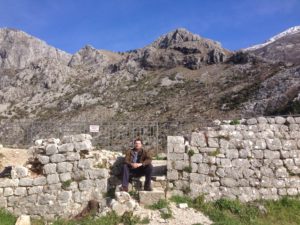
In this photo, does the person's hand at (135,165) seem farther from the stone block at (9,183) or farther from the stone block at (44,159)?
the stone block at (9,183)

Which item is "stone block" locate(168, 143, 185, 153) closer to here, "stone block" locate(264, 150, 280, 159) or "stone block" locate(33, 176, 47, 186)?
"stone block" locate(264, 150, 280, 159)

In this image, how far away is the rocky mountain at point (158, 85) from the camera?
4831 cm

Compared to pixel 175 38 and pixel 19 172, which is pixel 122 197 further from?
pixel 175 38

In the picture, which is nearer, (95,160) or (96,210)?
(96,210)

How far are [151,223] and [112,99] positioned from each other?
55081 millimetres

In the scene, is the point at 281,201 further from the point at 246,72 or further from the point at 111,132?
the point at 246,72

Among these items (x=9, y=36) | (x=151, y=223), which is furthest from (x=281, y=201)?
(x=9, y=36)

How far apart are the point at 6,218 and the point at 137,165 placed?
438 cm

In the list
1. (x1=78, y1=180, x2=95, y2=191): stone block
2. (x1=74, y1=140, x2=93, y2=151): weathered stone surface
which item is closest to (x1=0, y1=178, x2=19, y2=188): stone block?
(x1=78, y1=180, x2=95, y2=191): stone block

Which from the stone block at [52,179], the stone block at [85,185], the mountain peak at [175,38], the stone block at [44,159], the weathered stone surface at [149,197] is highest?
the mountain peak at [175,38]

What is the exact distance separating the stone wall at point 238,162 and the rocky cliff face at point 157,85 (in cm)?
2094

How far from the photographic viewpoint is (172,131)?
23.8m

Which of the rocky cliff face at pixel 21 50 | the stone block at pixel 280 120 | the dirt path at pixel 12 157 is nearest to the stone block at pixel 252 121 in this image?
the stone block at pixel 280 120

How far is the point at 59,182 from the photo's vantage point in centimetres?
1311
